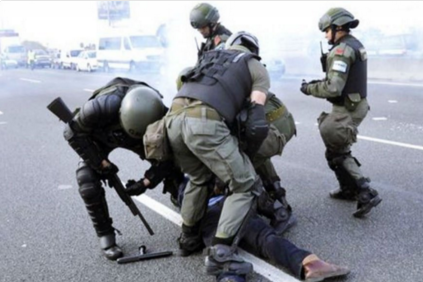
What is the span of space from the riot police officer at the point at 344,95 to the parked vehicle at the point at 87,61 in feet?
84.1

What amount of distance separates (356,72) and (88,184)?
7.29 feet

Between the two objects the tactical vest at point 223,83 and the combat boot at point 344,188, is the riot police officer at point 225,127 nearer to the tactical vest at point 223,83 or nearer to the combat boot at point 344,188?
the tactical vest at point 223,83

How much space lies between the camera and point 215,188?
367 centimetres

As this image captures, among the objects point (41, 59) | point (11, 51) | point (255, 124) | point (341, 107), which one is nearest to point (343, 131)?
point (341, 107)

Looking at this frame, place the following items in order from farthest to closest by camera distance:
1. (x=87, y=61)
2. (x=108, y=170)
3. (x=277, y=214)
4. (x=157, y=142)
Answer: (x=87, y=61), (x=277, y=214), (x=108, y=170), (x=157, y=142)

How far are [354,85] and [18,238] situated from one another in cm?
288

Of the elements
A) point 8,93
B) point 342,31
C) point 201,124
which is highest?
point 342,31

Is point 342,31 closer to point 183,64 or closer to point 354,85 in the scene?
point 354,85

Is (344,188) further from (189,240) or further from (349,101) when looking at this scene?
(189,240)

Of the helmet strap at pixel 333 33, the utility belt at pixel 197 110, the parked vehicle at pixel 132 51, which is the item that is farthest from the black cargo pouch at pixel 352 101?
the parked vehicle at pixel 132 51

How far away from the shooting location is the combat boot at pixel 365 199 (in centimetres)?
417

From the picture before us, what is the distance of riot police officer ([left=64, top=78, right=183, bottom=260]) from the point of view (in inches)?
138

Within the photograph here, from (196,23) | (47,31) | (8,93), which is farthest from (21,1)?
(196,23)

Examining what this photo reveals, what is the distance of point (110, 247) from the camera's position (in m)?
3.83
